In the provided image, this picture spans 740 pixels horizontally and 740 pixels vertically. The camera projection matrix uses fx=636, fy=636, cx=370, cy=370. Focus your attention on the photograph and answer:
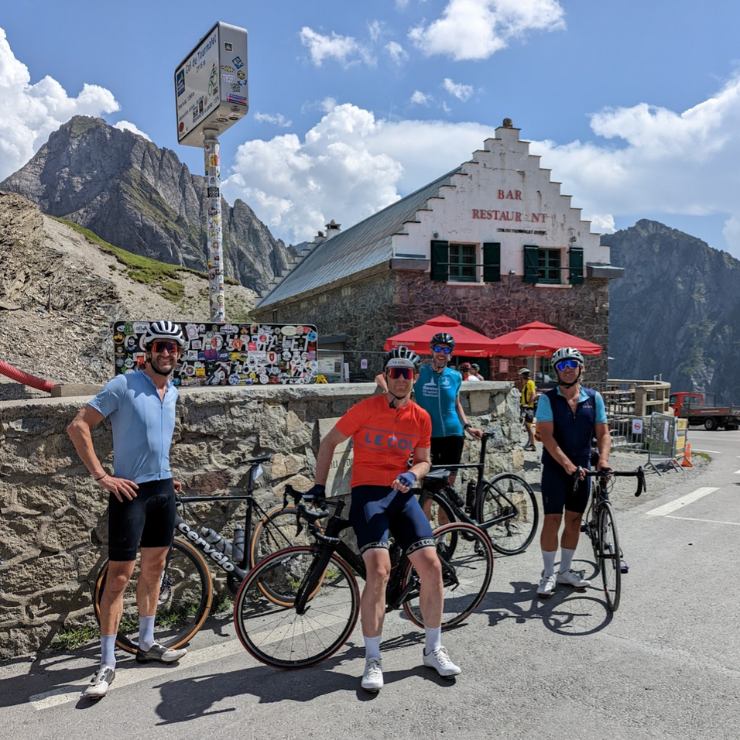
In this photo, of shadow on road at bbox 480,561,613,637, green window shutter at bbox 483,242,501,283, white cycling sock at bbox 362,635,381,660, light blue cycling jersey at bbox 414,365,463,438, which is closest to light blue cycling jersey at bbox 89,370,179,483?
white cycling sock at bbox 362,635,381,660

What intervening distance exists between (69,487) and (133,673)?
4.16 feet

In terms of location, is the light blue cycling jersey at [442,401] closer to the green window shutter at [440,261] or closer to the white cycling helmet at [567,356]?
the white cycling helmet at [567,356]

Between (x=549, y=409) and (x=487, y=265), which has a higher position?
(x=487, y=265)

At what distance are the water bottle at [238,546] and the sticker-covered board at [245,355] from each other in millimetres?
1699

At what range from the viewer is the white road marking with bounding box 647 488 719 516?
8336mm

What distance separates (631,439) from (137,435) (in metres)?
14.0

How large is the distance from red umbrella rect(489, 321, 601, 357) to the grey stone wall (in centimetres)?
1090

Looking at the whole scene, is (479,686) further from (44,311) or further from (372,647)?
(44,311)

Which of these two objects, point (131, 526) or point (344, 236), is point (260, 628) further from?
point (344, 236)

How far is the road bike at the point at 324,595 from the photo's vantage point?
12.8ft

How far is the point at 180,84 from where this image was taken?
1358 cm

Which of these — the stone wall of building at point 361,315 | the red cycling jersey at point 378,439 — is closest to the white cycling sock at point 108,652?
the red cycling jersey at point 378,439

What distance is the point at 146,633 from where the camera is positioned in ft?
13.0

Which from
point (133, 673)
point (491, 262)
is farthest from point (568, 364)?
point (491, 262)
